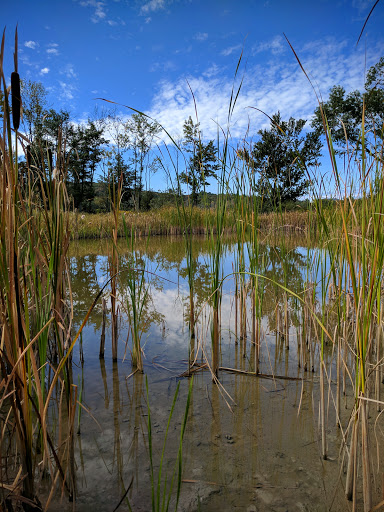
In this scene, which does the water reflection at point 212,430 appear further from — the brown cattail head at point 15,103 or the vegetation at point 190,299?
the brown cattail head at point 15,103

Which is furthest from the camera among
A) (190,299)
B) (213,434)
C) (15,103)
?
(190,299)

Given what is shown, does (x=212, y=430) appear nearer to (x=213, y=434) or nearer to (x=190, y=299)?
(x=213, y=434)

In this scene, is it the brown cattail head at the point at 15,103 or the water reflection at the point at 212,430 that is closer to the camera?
the brown cattail head at the point at 15,103

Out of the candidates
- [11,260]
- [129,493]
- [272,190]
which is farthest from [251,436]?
[272,190]

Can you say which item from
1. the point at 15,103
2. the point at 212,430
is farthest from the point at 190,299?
the point at 15,103

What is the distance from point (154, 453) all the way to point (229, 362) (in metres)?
0.84

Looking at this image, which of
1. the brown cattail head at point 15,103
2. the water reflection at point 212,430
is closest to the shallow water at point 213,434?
the water reflection at point 212,430

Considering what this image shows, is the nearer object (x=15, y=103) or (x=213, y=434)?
(x=15, y=103)

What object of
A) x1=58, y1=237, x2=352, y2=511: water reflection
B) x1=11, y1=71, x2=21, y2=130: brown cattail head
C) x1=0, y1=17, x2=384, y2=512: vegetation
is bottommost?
x1=58, y1=237, x2=352, y2=511: water reflection

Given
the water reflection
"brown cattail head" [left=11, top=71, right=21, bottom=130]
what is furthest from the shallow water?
"brown cattail head" [left=11, top=71, right=21, bottom=130]

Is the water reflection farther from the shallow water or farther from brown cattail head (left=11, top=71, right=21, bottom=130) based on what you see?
brown cattail head (left=11, top=71, right=21, bottom=130)

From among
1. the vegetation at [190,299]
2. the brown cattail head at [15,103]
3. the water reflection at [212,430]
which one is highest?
the brown cattail head at [15,103]

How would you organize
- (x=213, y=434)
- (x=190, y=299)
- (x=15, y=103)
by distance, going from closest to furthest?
(x=15, y=103) → (x=213, y=434) → (x=190, y=299)

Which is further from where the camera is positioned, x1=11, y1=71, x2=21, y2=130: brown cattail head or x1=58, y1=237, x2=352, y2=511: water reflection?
x1=58, y1=237, x2=352, y2=511: water reflection
